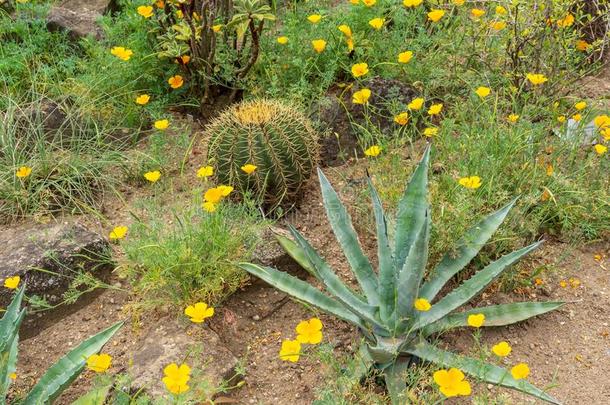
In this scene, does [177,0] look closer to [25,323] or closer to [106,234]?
[106,234]

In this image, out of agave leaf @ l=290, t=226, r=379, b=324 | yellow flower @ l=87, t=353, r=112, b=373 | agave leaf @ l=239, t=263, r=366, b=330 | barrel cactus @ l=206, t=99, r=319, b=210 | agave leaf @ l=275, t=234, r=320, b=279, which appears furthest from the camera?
barrel cactus @ l=206, t=99, r=319, b=210

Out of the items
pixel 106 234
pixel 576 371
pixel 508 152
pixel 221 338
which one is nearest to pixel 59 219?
pixel 106 234

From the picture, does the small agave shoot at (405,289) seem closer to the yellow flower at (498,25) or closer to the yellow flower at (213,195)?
the yellow flower at (213,195)

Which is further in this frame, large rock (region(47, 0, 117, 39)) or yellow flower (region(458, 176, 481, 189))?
large rock (region(47, 0, 117, 39))

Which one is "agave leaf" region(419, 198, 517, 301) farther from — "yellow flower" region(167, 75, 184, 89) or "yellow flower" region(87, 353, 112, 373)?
"yellow flower" region(167, 75, 184, 89)

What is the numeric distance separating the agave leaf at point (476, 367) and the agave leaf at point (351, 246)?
289mm

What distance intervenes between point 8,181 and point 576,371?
299 cm

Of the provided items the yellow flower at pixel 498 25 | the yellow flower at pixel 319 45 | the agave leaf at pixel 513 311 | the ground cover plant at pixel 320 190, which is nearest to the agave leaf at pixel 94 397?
the ground cover plant at pixel 320 190

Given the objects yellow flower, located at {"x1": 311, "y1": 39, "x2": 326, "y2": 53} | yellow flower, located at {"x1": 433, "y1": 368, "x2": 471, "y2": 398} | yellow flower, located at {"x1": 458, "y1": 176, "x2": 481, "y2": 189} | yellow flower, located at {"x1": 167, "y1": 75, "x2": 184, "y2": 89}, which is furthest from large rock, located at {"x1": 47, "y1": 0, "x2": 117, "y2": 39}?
yellow flower, located at {"x1": 433, "y1": 368, "x2": 471, "y2": 398}

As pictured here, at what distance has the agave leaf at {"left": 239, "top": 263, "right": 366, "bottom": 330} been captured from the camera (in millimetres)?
3129

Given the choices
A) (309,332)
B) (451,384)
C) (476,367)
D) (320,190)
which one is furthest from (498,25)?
(451,384)

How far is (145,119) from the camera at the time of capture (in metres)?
4.71

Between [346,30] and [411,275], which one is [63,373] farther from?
[346,30]

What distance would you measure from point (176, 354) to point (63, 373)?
453mm
